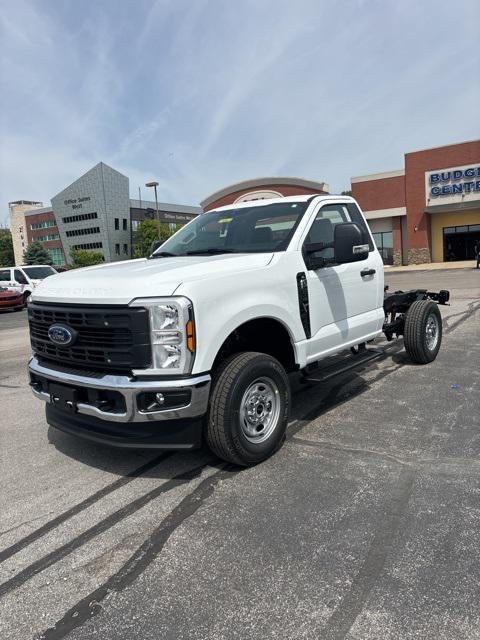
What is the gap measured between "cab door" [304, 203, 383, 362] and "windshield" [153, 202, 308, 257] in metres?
0.26

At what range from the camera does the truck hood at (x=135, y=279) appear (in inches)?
133

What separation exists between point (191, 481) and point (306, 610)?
4.97 feet

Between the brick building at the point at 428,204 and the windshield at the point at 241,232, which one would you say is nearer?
the windshield at the point at 241,232

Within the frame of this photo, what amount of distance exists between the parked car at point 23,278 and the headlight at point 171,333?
68.6 feet

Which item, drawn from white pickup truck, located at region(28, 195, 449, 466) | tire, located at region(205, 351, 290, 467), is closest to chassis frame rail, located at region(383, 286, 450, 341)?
white pickup truck, located at region(28, 195, 449, 466)

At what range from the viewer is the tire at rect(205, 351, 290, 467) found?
357 cm

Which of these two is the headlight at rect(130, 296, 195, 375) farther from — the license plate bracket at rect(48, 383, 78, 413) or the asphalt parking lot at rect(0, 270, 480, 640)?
the asphalt parking lot at rect(0, 270, 480, 640)

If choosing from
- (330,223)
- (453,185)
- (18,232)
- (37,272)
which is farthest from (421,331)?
(18,232)

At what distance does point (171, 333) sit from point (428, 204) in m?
35.0

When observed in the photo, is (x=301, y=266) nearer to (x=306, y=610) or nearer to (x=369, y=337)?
(x=369, y=337)

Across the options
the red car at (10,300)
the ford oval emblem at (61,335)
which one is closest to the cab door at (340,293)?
the ford oval emblem at (61,335)

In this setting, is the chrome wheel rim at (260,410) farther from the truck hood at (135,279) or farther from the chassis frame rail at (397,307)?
the chassis frame rail at (397,307)

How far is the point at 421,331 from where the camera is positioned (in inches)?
260

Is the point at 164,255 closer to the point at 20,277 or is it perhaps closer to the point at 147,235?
the point at 20,277
